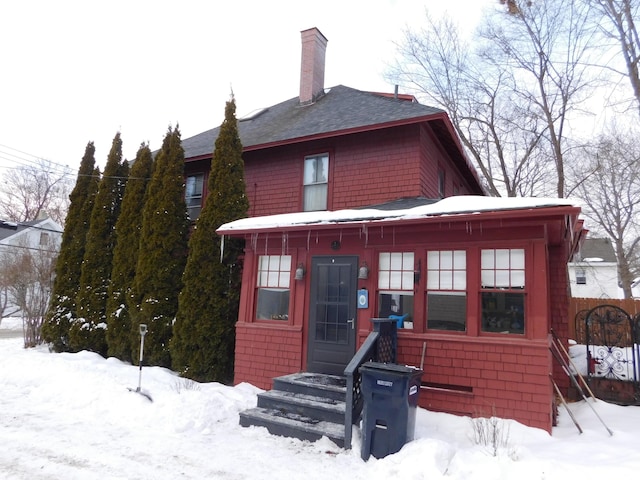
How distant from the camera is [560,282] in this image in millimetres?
8133

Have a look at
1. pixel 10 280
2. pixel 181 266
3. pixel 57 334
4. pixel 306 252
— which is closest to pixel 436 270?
pixel 306 252

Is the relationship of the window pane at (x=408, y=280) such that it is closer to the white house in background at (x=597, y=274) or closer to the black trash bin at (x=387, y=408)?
the black trash bin at (x=387, y=408)

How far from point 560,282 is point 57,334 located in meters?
11.7

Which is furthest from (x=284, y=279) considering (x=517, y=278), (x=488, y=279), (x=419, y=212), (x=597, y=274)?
(x=597, y=274)

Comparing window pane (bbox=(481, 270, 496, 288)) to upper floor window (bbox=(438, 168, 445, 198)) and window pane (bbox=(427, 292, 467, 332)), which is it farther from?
upper floor window (bbox=(438, 168, 445, 198))

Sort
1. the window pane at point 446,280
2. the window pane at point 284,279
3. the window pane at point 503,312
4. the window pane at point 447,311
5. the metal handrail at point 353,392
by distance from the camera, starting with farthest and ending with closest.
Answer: the window pane at point 284,279 → the window pane at point 446,280 → the window pane at point 447,311 → the window pane at point 503,312 → the metal handrail at point 353,392

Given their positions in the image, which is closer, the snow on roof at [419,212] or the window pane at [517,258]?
the snow on roof at [419,212]

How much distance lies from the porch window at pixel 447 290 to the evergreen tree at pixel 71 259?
364 inches

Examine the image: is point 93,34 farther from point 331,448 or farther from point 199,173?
point 331,448

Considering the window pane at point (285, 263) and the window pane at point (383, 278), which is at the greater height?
the window pane at point (285, 263)

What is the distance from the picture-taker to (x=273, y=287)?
8.01 metres

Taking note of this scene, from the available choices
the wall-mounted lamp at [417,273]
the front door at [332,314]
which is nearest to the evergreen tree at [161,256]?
the front door at [332,314]

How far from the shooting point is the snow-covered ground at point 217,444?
413cm

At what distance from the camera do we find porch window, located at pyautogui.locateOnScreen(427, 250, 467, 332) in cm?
637
